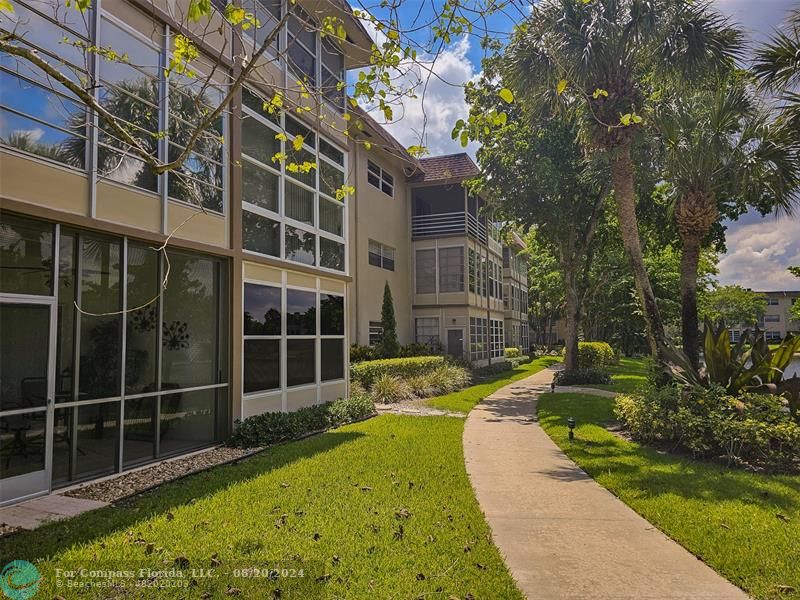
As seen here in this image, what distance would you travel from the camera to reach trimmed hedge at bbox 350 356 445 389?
1664 cm

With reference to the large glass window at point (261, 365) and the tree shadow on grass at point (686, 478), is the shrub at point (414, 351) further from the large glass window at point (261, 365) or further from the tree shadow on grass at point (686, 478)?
the tree shadow on grass at point (686, 478)

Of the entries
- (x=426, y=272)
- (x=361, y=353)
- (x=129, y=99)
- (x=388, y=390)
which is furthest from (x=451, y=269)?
(x=129, y=99)

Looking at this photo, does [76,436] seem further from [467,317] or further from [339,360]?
[467,317]

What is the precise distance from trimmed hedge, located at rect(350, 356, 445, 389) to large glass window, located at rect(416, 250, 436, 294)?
637cm

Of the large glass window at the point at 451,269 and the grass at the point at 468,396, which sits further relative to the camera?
the large glass window at the point at 451,269

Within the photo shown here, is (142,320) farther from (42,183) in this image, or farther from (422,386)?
(422,386)

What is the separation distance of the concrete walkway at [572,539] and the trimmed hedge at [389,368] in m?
7.80

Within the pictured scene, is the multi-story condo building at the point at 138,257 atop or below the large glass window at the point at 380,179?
below

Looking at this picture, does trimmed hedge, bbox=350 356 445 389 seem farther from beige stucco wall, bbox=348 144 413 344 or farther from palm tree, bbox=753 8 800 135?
palm tree, bbox=753 8 800 135

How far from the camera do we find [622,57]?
11.8 m

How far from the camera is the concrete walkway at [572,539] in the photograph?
421 cm

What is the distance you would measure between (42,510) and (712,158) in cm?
1283

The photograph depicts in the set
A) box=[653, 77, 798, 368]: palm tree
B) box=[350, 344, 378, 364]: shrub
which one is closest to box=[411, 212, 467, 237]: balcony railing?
box=[350, 344, 378, 364]: shrub

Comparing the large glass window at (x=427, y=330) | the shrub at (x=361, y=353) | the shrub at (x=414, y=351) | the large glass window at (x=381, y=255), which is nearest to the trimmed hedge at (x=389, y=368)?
the shrub at (x=361, y=353)
